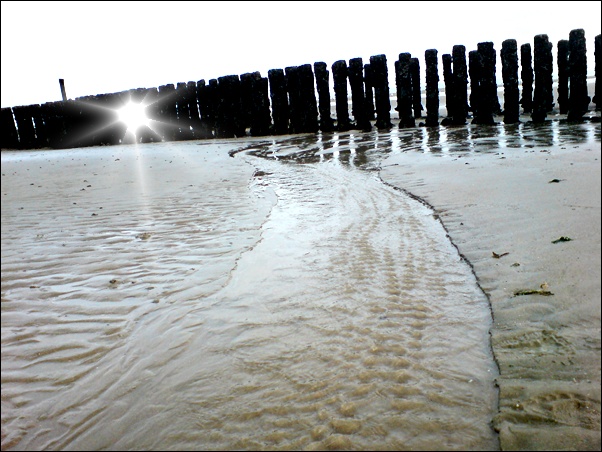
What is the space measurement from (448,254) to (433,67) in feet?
30.9

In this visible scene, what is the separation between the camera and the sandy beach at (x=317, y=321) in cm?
172

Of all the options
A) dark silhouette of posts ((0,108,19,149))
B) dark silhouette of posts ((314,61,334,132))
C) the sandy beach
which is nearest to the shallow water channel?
the sandy beach

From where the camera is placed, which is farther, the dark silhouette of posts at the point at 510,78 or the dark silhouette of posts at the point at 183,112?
the dark silhouette of posts at the point at 183,112

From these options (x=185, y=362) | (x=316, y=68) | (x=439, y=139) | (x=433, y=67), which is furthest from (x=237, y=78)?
(x=185, y=362)

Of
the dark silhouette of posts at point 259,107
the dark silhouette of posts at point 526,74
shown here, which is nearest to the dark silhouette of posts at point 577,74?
the dark silhouette of posts at point 526,74

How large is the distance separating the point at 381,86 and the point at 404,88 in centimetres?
64

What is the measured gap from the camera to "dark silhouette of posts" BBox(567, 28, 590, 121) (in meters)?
9.86

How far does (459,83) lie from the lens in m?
11.3

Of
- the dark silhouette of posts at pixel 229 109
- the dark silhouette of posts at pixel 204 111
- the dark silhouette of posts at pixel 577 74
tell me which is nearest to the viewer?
the dark silhouette of posts at pixel 577 74

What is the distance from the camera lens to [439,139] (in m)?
8.88

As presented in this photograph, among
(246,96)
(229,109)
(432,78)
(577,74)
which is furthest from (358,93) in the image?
(577,74)

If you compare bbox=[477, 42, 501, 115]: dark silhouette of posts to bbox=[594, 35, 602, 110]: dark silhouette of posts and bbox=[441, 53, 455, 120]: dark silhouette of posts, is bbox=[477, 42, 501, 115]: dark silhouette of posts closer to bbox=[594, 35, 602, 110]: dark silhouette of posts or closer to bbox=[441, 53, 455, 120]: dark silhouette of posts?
bbox=[441, 53, 455, 120]: dark silhouette of posts

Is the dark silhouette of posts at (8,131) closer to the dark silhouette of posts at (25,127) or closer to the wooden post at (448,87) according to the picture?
the dark silhouette of posts at (25,127)

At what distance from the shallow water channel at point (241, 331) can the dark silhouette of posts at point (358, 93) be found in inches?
333
